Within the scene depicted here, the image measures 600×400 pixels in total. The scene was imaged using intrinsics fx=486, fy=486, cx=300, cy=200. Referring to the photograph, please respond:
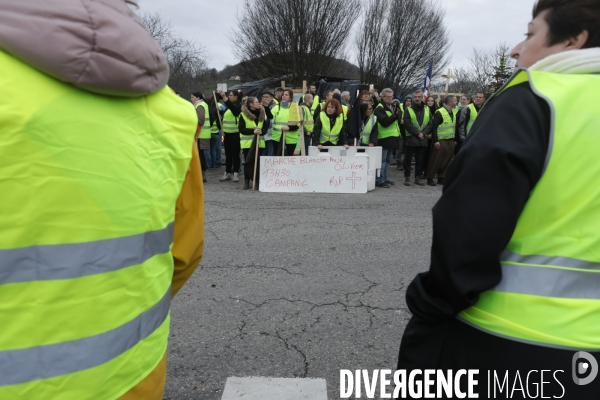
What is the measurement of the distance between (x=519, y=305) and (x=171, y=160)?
997 millimetres

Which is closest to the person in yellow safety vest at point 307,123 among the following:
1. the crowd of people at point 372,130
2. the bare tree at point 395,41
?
the crowd of people at point 372,130

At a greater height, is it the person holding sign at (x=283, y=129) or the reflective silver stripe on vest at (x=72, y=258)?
the person holding sign at (x=283, y=129)

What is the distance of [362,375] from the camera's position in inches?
121

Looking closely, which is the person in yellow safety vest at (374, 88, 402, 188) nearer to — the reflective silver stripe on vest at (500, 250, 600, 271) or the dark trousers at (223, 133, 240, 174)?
the dark trousers at (223, 133, 240, 174)

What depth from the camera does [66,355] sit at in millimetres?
1117

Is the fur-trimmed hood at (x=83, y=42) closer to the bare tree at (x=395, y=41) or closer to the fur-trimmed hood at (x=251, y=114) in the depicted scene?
the fur-trimmed hood at (x=251, y=114)

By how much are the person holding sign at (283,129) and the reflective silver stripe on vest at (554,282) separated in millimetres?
9605

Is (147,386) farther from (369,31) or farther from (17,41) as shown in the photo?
(369,31)

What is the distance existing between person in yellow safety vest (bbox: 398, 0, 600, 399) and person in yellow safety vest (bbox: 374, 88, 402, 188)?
31.4ft

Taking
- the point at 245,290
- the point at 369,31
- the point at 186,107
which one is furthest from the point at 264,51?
the point at 186,107

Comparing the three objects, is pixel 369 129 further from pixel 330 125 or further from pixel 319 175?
pixel 319 175

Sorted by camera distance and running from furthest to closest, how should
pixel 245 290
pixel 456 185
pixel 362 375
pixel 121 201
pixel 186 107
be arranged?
1. pixel 245 290
2. pixel 362 375
3. pixel 186 107
4. pixel 456 185
5. pixel 121 201

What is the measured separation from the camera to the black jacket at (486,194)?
120 cm

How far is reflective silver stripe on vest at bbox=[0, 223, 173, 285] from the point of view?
1.04 m
